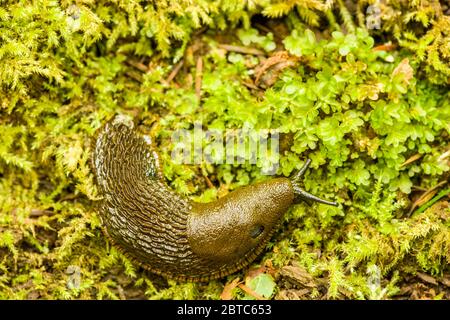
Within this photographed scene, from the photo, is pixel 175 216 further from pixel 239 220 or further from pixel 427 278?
pixel 427 278

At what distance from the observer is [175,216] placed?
3256mm

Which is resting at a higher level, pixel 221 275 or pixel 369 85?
pixel 369 85

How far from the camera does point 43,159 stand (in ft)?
11.6

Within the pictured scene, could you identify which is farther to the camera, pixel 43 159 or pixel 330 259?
pixel 43 159

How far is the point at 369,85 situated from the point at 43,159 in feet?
8.21

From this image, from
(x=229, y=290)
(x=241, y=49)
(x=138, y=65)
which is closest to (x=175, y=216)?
(x=229, y=290)

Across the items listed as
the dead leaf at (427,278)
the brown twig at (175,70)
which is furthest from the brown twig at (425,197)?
the brown twig at (175,70)

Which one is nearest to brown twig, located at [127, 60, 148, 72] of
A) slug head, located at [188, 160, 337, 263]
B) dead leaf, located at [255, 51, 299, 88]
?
dead leaf, located at [255, 51, 299, 88]

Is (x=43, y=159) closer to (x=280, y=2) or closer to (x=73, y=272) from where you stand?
(x=73, y=272)

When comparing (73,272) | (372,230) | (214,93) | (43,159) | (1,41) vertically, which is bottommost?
(73,272)

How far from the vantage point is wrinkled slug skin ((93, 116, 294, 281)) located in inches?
124
